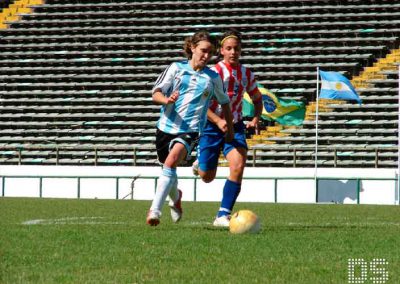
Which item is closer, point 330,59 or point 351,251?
point 351,251

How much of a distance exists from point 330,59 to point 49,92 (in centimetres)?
801

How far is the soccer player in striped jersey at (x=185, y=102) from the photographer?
8.61m

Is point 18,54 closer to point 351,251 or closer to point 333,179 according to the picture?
point 333,179

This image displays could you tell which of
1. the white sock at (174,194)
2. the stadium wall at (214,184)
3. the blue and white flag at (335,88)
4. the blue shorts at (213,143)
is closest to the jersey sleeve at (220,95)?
the blue shorts at (213,143)

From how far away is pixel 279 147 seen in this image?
86.5ft

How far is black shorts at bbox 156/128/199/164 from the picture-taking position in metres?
8.64

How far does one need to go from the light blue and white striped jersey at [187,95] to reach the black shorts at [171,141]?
0.04m

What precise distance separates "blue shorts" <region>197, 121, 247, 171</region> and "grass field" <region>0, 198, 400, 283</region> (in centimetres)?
64

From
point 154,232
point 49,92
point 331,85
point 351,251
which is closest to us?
point 351,251

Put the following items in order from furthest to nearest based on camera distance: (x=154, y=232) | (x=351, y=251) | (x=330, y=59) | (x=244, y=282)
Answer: (x=330, y=59)
(x=154, y=232)
(x=351, y=251)
(x=244, y=282)

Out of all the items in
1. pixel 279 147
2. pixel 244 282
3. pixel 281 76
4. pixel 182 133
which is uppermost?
pixel 281 76

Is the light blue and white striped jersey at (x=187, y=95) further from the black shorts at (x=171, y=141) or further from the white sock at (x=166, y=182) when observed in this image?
the white sock at (x=166, y=182)

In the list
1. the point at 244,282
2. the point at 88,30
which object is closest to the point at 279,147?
the point at 88,30

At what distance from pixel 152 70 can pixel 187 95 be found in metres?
22.0
